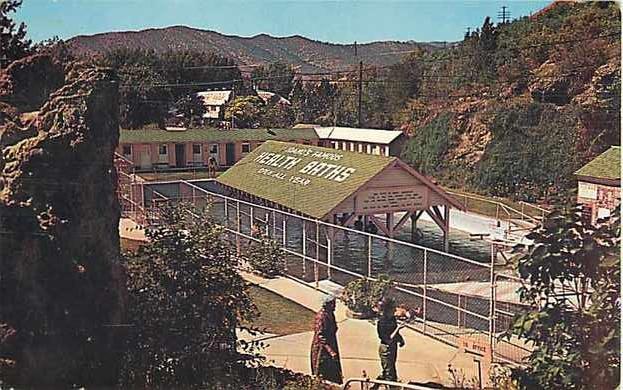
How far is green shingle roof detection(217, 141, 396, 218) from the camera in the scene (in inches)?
108

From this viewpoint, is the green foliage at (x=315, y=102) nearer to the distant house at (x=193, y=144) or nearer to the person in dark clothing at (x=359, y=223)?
the distant house at (x=193, y=144)

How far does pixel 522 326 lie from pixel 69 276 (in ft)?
5.17

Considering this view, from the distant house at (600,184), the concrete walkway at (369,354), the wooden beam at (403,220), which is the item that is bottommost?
the concrete walkway at (369,354)

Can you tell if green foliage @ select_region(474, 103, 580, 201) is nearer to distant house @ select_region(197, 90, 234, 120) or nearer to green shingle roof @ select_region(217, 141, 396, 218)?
green shingle roof @ select_region(217, 141, 396, 218)

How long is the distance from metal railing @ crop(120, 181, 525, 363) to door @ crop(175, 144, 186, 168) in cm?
13

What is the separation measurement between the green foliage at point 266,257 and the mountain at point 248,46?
0.70 meters

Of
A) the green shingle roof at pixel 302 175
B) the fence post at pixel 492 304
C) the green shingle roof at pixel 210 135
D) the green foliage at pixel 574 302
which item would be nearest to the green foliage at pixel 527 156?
the green foliage at pixel 574 302

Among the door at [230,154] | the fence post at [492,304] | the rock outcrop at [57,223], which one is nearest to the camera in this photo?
the rock outcrop at [57,223]

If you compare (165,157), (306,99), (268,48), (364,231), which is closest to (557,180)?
(364,231)

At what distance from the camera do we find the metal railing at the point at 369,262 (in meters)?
2.73

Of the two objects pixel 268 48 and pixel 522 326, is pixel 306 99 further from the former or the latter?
pixel 522 326

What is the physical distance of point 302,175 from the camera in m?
2.84

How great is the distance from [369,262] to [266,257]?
0.43 meters

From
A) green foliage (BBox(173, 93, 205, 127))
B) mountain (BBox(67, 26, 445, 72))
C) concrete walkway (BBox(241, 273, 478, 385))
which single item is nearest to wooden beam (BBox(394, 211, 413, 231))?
concrete walkway (BBox(241, 273, 478, 385))
